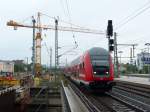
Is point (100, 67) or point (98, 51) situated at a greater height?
point (98, 51)

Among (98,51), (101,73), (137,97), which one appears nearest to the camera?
(137,97)

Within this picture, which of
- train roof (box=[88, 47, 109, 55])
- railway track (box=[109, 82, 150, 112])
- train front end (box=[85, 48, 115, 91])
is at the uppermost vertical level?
train roof (box=[88, 47, 109, 55])

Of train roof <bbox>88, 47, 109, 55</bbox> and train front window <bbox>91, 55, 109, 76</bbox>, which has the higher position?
train roof <bbox>88, 47, 109, 55</bbox>

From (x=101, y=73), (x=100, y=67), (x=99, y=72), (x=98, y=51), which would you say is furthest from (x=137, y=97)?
(x=98, y=51)

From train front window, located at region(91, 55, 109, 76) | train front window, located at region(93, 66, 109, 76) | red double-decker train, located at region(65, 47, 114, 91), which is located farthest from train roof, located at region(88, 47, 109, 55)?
train front window, located at region(93, 66, 109, 76)

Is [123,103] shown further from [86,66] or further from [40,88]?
[40,88]

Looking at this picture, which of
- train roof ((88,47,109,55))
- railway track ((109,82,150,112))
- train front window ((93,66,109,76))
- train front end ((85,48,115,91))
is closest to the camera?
railway track ((109,82,150,112))

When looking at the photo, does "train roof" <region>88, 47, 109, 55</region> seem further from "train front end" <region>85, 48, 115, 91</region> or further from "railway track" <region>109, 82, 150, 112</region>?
"railway track" <region>109, 82, 150, 112</region>

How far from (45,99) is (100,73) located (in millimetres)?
7654

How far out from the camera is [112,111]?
808 inches

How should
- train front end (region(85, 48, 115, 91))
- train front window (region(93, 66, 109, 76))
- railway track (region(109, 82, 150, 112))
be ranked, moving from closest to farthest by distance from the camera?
railway track (region(109, 82, 150, 112)) → train front end (region(85, 48, 115, 91)) → train front window (region(93, 66, 109, 76))

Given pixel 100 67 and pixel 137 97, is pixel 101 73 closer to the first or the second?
pixel 100 67

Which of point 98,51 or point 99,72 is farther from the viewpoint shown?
point 98,51

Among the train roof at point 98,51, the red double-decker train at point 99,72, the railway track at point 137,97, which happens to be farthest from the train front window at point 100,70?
the railway track at point 137,97
